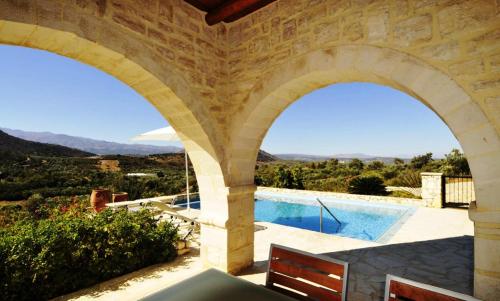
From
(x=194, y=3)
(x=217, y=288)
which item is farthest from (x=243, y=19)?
(x=217, y=288)

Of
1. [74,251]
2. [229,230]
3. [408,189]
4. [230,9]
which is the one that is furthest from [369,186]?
[74,251]

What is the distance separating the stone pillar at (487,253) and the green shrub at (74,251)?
3899 millimetres

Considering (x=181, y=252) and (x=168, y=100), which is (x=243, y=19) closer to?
(x=168, y=100)

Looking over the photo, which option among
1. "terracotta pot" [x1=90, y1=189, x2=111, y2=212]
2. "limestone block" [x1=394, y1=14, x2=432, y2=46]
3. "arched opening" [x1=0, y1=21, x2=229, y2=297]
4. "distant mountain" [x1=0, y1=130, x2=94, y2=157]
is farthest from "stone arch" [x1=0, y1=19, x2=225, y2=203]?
"distant mountain" [x1=0, y1=130, x2=94, y2=157]

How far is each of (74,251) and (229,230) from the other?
203cm

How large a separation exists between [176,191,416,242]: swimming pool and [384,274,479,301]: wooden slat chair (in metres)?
5.23

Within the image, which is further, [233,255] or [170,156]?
[170,156]

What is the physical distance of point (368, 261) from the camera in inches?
165

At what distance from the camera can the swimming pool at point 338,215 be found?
7680mm

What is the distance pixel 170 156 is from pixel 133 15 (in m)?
22.9

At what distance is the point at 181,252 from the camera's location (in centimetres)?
456

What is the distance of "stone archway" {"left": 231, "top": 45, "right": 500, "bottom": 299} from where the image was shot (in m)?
1.81

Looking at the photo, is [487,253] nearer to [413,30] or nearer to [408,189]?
[413,30]

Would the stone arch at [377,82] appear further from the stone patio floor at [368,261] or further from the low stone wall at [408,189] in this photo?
the low stone wall at [408,189]
